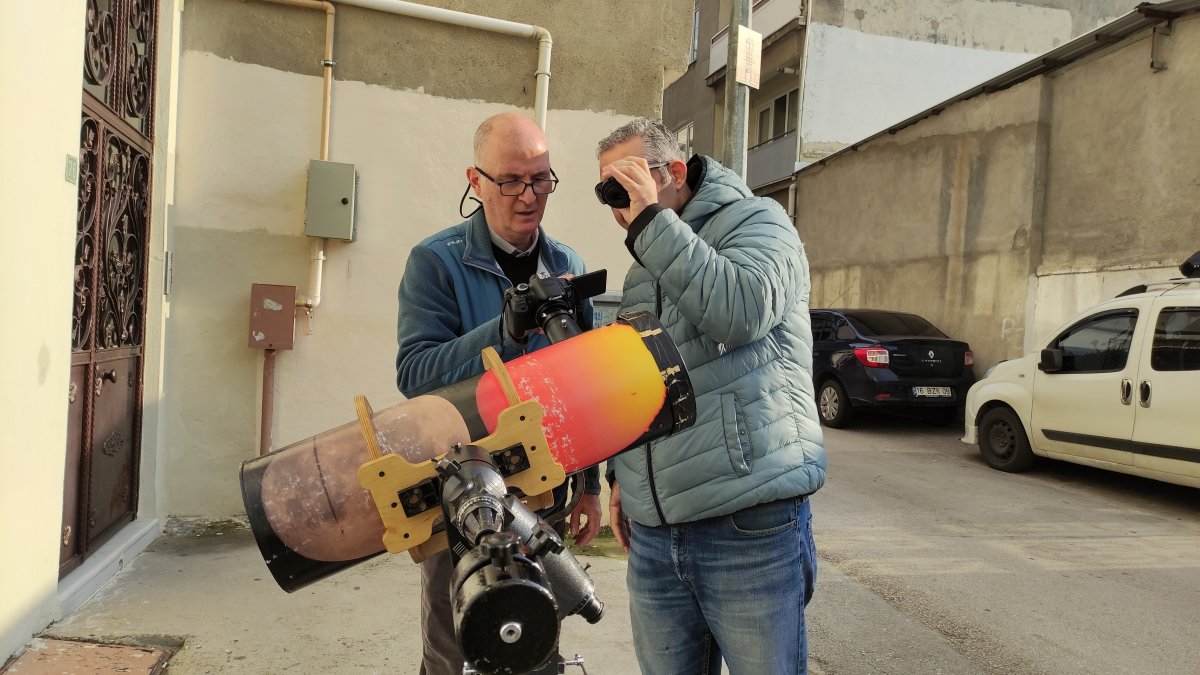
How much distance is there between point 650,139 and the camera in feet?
6.06

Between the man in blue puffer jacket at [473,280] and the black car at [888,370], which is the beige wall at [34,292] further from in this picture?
the black car at [888,370]

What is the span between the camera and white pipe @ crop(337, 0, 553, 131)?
14.9 ft

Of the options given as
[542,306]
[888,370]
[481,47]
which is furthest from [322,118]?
[888,370]

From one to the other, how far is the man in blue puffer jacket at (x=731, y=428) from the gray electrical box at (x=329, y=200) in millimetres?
2992

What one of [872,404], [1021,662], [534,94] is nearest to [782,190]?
[872,404]

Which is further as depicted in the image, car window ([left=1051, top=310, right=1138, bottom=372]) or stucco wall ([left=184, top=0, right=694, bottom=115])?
car window ([left=1051, top=310, right=1138, bottom=372])

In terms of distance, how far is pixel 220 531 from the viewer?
14.6 ft

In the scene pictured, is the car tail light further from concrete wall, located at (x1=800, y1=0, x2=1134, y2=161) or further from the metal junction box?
concrete wall, located at (x1=800, y1=0, x2=1134, y2=161)

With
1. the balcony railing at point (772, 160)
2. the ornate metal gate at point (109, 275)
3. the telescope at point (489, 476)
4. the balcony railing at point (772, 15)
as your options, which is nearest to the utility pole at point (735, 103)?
the ornate metal gate at point (109, 275)

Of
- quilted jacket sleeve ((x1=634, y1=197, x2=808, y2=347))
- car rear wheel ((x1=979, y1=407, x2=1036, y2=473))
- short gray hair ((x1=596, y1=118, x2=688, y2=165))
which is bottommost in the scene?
car rear wheel ((x1=979, y1=407, x2=1036, y2=473))

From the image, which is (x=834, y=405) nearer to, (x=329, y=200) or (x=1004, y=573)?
(x=1004, y=573)

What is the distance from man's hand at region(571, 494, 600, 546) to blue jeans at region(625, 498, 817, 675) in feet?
1.01

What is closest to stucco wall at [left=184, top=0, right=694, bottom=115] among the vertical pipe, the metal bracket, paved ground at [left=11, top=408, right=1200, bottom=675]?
the vertical pipe

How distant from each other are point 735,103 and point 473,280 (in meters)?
5.62
